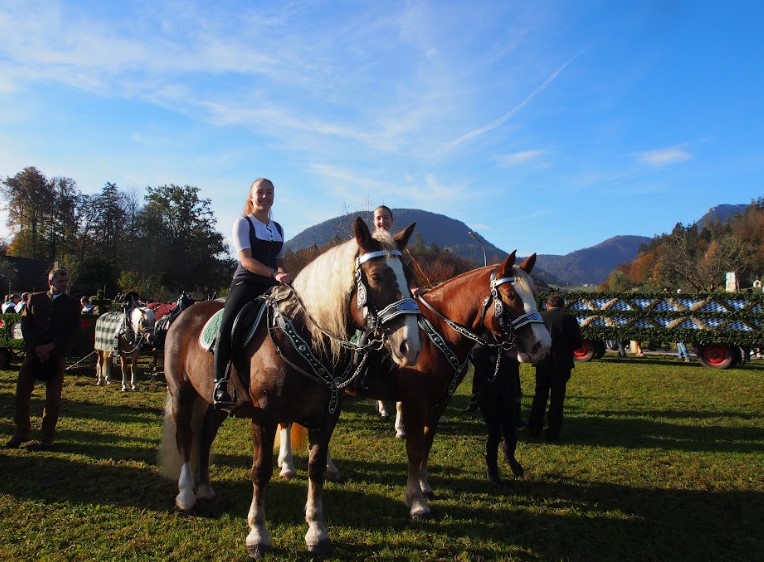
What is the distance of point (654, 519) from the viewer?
460cm

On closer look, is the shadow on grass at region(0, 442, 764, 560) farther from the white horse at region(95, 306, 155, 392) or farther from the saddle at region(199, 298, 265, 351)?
the white horse at region(95, 306, 155, 392)

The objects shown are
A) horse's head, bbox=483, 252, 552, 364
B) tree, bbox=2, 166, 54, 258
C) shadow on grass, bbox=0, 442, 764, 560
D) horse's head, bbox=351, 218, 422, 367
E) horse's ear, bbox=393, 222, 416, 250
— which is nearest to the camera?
horse's head, bbox=351, 218, 422, 367

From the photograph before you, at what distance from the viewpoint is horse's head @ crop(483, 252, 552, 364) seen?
14.5 feet

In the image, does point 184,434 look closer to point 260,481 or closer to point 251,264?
point 260,481

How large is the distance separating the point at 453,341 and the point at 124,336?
9528 millimetres

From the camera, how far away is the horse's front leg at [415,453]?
4559mm

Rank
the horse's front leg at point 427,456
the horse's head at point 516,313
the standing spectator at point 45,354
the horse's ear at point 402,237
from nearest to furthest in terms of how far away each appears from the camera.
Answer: the horse's ear at point 402,237 → the horse's head at point 516,313 → the horse's front leg at point 427,456 → the standing spectator at point 45,354

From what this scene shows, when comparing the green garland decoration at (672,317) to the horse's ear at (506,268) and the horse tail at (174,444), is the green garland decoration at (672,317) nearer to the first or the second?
the horse's ear at (506,268)

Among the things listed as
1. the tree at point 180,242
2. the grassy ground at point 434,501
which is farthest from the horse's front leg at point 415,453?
the tree at point 180,242

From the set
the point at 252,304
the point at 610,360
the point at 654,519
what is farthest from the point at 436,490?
the point at 610,360

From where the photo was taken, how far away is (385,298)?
3145 mm

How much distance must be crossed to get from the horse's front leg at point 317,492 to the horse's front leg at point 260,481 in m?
0.32

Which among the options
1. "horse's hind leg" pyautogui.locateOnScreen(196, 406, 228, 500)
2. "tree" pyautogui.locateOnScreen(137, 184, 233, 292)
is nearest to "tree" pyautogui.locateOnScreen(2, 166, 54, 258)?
"tree" pyautogui.locateOnScreen(137, 184, 233, 292)

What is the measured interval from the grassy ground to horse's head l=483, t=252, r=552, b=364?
163 centimetres
